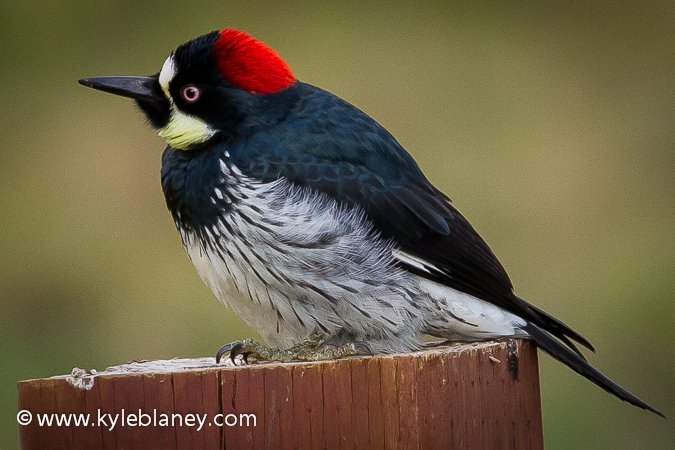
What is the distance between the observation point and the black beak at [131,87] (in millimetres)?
3572

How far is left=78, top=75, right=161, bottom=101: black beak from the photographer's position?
3.57 m

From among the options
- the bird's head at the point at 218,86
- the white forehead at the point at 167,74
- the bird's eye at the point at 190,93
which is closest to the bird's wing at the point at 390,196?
the bird's head at the point at 218,86

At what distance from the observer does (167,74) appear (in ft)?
11.7

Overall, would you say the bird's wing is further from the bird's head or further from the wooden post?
the wooden post

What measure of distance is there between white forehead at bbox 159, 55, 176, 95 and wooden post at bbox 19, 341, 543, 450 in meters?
1.17

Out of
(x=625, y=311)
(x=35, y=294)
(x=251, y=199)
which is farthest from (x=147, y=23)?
(x=251, y=199)

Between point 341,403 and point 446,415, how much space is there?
0.31m

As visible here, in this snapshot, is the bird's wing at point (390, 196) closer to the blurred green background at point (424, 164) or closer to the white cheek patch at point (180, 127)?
the white cheek patch at point (180, 127)

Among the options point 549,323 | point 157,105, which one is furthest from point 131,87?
point 549,323

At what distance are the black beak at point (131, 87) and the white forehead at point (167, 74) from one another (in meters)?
0.04

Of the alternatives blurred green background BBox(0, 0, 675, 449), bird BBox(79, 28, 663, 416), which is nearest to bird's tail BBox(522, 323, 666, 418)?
bird BBox(79, 28, 663, 416)

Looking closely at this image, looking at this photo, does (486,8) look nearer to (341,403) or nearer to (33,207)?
(33,207)

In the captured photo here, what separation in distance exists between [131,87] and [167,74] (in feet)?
0.50

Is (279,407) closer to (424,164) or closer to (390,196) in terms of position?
(390,196)
